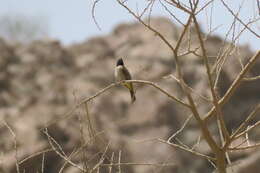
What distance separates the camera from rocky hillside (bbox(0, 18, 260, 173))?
1531cm

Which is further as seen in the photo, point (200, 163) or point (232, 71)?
point (232, 71)

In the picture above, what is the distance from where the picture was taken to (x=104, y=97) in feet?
58.3

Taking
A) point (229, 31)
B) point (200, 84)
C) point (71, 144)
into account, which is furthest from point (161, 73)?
point (229, 31)

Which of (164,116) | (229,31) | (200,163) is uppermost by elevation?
(164,116)

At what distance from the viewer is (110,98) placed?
17812mm

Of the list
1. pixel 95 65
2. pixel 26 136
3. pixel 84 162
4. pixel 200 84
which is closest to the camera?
pixel 84 162

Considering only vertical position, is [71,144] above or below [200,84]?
below

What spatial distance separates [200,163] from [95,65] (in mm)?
4937

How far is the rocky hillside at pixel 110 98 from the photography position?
50.2ft

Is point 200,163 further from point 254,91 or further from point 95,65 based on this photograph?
point 95,65

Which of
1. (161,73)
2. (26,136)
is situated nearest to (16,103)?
(26,136)

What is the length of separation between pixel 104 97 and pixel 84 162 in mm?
14551

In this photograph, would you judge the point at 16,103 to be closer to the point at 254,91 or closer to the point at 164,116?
the point at 164,116

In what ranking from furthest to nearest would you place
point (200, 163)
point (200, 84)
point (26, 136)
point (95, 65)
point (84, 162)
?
1. point (95, 65)
2. point (200, 84)
3. point (200, 163)
4. point (26, 136)
5. point (84, 162)
